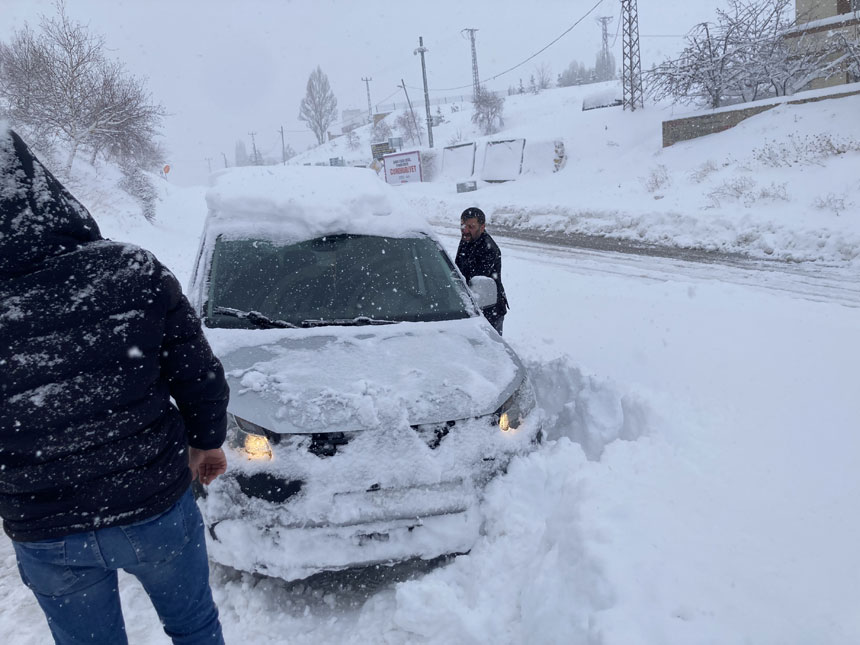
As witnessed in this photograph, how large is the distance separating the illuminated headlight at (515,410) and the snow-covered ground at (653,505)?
7.5 inches

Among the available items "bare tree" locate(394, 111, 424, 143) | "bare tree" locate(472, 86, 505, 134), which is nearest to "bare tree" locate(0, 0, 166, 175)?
"bare tree" locate(472, 86, 505, 134)

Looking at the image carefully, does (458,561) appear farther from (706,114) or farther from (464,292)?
(706,114)

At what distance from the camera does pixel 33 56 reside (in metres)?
20.5

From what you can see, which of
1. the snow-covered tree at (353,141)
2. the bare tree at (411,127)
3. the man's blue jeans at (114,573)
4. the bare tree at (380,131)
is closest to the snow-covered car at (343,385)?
the man's blue jeans at (114,573)

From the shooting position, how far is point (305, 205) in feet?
12.9

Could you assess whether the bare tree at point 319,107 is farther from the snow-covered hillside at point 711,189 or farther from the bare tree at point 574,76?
the snow-covered hillside at point 711,189

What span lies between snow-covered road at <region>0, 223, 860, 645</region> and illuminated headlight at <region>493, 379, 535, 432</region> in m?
0.20

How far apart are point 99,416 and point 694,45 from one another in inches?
982

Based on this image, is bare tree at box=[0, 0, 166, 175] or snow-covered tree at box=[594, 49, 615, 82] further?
snow-covered tree at box=[594, 49, 615, 82]

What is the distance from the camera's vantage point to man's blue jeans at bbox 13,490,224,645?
1594 millimetres

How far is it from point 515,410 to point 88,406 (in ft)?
6.55

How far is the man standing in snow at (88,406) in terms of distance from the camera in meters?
1.44

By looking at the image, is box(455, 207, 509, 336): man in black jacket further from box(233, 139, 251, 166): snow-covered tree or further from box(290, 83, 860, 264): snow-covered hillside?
box(233, 139, 251, 166): snow-covered tree

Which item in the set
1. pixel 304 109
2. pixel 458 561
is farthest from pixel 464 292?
pixel 304 109
